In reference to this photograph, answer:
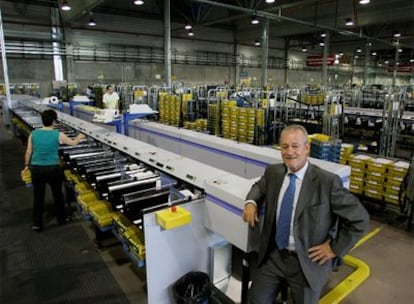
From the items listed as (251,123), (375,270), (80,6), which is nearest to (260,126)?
(251,123)

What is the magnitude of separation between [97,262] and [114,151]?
1.31 meters

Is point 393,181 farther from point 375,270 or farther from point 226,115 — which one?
point 226,115

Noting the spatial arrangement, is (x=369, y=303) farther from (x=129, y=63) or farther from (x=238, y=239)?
(x=129, y=63)

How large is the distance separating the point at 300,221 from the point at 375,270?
7.36 feet

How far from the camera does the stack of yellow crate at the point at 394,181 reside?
437 centimetres

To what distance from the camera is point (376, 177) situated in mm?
4602

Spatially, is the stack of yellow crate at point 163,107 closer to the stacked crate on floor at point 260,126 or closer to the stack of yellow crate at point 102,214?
the stacked crate on floor at point 260,126

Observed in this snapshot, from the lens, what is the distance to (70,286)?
2805 mm

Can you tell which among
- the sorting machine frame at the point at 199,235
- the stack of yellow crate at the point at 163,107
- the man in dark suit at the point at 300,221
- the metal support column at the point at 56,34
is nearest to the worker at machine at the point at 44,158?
the sorting machine frame at the point at 199,235

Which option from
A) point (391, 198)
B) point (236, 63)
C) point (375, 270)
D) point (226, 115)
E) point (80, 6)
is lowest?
point (375, 270)

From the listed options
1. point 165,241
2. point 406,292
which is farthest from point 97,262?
point 406,292

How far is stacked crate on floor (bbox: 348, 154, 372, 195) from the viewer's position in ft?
15.7

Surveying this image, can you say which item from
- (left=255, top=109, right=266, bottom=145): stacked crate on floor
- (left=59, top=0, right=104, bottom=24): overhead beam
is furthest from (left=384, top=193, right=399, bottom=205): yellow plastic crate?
(left=59, top=0, right=104, bottom=24): overhead beam

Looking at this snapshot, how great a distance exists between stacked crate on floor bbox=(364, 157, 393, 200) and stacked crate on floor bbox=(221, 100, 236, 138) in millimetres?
4402
